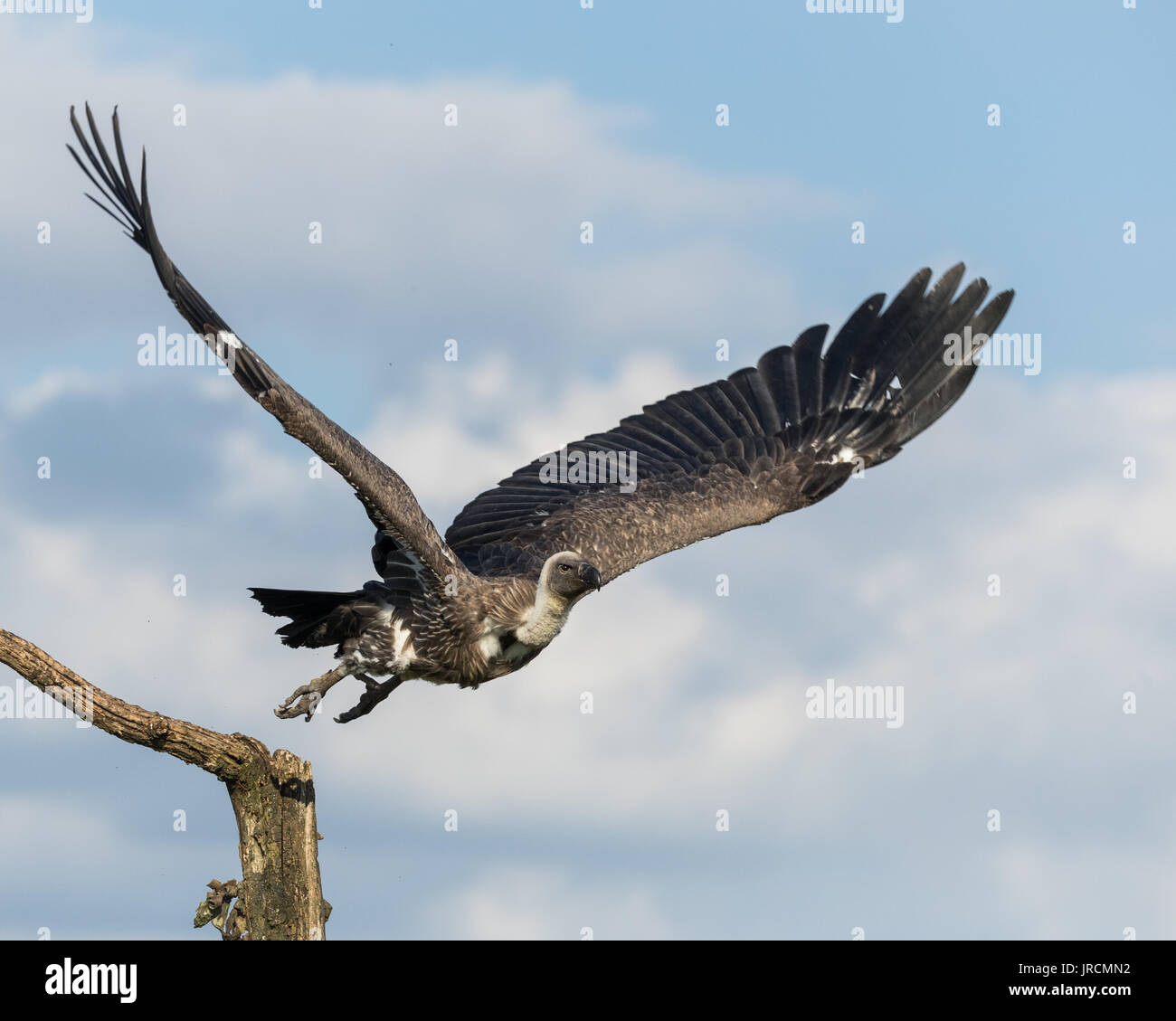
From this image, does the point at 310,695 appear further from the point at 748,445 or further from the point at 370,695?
the point at 748,445

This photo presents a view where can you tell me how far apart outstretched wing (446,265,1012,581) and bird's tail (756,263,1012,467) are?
11 mm

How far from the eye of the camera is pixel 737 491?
14.4m

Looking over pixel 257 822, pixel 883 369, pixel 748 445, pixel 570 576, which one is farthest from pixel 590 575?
pixel 883 369

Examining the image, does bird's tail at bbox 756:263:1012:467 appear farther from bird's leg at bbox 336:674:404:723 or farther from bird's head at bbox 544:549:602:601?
bird's leg at bbox 336:674:404:723

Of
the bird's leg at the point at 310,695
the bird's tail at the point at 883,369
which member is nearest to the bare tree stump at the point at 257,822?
the bird's leg at the point at 310,695

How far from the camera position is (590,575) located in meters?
11.7

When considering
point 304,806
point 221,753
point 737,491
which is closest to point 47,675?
point 221,753

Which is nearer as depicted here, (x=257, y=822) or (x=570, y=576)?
(x=257, y=822)

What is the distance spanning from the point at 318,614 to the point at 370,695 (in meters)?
0.76

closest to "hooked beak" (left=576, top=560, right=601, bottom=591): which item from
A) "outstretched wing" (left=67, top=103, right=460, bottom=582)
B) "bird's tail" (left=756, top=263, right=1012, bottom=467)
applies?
"outstretched wing" (left=67, top=103, right=460, bottom=582)

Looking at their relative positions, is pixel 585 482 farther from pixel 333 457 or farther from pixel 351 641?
pixel 333 457

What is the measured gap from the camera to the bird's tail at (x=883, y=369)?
14.3 m

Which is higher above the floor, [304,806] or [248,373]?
[248,373]

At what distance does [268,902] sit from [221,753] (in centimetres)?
103
